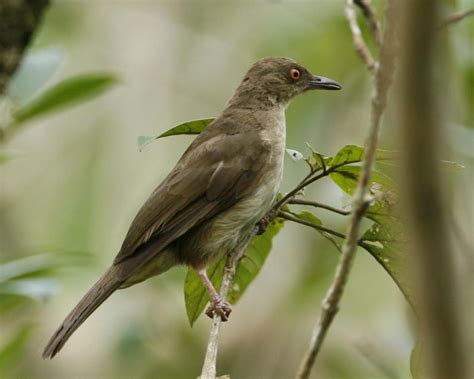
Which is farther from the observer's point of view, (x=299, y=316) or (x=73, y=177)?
(x=73, y=177)

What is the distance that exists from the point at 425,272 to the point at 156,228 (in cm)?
332

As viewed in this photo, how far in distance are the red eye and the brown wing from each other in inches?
30.4

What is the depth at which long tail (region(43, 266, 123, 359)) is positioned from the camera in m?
4.30

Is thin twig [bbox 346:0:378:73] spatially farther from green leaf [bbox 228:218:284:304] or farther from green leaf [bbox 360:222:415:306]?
green leaf [bbox 228:218:284:304]

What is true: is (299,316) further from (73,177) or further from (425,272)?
(425,272)

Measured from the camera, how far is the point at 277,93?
227 inches

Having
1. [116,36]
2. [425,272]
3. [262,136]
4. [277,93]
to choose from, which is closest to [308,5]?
[277,93]

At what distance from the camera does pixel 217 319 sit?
354 cm

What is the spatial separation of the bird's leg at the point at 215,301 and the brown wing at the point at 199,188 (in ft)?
1.40

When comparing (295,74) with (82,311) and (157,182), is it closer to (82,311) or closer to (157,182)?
(82,311)

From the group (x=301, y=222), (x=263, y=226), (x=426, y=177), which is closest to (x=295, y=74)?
(x=263, y=226)

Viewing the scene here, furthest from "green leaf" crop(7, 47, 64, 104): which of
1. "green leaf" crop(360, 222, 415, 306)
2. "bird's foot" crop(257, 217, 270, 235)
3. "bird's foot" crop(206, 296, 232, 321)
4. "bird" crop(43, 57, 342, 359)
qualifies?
"green leaf" crop(360, 222, 415, 306)

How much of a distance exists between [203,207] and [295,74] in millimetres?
1422

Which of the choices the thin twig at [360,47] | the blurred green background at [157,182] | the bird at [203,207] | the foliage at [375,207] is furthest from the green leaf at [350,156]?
the blurred green background at [157,182]
